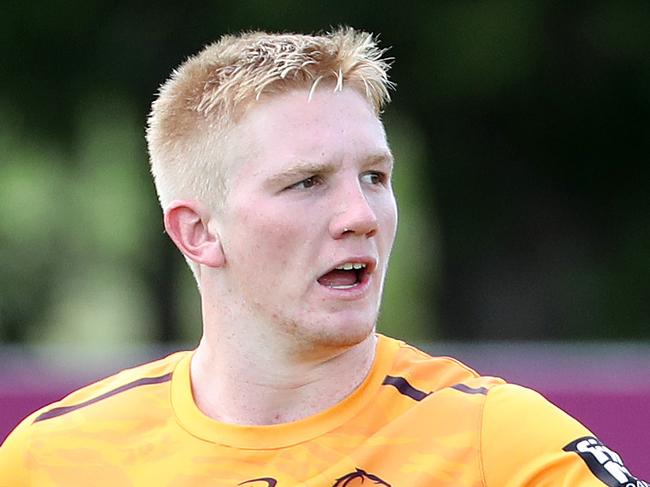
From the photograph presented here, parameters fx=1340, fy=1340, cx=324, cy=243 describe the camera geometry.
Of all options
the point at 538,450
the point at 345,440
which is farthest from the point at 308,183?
the point at 538,450

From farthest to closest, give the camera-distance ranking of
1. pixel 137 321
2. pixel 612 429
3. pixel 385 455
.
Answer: pixel 137 321
pixel 612 429
pixel 385 455

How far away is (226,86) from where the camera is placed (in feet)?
10.0

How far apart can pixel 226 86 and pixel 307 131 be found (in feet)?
0.82

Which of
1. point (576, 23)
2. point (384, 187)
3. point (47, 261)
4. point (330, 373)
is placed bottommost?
point (47, 261)

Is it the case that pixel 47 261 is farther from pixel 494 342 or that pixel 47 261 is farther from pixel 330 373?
pixel 330 373

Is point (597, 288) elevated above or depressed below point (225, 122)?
below

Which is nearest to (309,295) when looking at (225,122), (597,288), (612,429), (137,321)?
(225,122)

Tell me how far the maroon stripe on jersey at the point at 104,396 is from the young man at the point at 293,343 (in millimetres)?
54

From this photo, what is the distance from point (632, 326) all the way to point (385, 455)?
913 centimetres

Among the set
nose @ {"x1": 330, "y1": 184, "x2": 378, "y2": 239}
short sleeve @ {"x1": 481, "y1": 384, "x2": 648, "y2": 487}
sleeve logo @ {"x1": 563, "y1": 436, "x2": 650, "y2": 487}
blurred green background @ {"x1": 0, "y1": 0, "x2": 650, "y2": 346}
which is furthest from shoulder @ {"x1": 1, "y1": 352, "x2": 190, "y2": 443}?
blurred green background @ {"x1": 0, "y1": 0, "x2": 650, "y2": 346}

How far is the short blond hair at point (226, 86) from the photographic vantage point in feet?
9.91

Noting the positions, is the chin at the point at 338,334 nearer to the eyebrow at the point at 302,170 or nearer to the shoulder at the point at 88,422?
the eyebrow at the point at 302,170

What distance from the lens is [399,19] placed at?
38.4ft

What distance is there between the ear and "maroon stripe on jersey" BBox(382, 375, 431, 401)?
47cm
